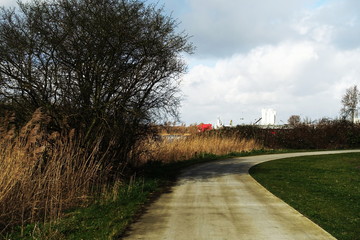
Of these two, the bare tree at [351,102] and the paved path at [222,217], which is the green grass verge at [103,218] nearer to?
the paved path at [222,217]

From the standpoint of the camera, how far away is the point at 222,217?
7.42 m

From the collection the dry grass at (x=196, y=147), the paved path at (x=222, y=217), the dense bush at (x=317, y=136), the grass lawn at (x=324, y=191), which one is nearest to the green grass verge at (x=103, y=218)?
the paved path at (x=222, y=217)

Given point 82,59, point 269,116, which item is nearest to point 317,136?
point 269,116

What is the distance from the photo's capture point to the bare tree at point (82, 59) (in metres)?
9.67

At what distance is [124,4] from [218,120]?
27.8 meters

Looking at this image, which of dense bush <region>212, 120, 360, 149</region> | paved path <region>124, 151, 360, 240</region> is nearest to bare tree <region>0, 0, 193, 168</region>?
paved path <region>124, 151, 360, 240</region>

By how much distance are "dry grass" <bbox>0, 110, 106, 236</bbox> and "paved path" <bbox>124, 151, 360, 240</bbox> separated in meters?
1.97

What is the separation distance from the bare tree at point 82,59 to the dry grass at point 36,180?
2.62ft

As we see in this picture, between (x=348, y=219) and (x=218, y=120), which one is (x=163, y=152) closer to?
(x=348, y=219)

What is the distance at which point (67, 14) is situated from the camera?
992 cm

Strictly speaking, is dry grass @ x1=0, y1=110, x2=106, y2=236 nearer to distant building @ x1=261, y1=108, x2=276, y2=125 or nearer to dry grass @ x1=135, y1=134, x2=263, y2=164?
dry grass @ x1=135, y1=134, x2=263, y2=164

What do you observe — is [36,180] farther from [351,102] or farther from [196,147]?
[351,102]

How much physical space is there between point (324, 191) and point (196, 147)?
40.0 ft

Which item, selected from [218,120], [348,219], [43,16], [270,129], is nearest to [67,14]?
[43,16]
